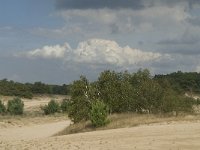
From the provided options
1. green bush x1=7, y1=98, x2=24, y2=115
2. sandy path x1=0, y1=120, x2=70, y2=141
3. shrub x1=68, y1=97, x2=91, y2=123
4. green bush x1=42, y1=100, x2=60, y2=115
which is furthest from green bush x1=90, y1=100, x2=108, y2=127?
green bush x1=42, y1=100, x2=60, y2=115

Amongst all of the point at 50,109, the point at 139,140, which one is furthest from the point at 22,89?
the point at 139,140

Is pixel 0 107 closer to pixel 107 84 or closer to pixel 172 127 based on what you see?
pixel 107 84

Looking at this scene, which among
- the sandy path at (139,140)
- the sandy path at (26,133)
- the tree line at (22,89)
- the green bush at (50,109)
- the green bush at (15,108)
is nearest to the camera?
the sandy path at (139,140)

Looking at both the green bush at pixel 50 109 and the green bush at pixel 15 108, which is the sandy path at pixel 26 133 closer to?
the green bush at pixel 15 108

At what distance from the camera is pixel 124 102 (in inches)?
1695

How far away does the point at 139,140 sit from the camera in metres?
24.8

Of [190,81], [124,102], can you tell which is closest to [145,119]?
[124,102]

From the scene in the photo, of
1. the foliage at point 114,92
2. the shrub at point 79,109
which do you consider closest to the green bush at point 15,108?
the foliage at point 114,92

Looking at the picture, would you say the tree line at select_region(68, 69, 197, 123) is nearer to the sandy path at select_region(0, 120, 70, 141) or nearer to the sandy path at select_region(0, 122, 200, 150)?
the sandy path at select_region(0, 120, 70, 141)

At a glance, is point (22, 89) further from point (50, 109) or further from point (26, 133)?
point (26, 133)

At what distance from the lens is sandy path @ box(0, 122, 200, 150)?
2264cm

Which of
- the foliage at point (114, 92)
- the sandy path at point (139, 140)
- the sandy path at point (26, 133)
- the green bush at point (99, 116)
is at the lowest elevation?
the sandy path at point (26, 133)

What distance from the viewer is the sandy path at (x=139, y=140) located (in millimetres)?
22641

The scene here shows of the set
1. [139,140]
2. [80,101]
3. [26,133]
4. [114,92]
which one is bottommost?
[26,133]
